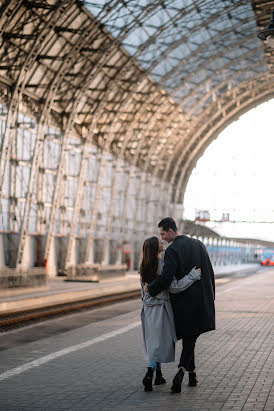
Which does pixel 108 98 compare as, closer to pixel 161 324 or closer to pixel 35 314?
pixel 35 314

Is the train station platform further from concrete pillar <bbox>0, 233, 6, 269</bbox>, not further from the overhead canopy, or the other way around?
the overhead canopy

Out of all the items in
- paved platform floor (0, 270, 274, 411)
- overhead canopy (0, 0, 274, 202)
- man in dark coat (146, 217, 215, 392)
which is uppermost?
overhead canopy (0, 0, 274, 202)

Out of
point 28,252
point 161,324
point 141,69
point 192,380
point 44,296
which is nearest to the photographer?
point 161,324

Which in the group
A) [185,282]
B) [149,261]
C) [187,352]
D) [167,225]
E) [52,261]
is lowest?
[52,261]

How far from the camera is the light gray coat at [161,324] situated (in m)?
7.30

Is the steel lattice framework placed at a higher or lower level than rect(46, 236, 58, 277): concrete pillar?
higher

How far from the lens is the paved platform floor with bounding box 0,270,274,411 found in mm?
6707

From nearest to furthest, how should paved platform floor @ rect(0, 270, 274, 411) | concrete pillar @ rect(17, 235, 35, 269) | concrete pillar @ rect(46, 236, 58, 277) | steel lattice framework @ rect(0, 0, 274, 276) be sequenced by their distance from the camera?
paved platform floor @ rect(0, 270, 274, 411), steel lattice framework @ rect(0, 0, 274, 276), concrete pillar @ rect(17, 235, 35, 269), concrete pillar @ rect(46, 236, 58, 277)

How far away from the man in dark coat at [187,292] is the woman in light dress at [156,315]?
9 centimetres

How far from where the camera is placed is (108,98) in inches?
1745

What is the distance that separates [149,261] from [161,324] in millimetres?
657

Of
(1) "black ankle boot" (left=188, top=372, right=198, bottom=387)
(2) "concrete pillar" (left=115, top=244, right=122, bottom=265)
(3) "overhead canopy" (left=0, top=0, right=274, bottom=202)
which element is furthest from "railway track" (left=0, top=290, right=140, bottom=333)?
(2) "concrete pillar" (left=115, top=244, right=122, bottom=265)

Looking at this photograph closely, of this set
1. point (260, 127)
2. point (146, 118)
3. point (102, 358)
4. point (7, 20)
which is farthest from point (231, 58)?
point (102, 358)

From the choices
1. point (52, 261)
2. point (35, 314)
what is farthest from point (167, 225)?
point (52, 261)
